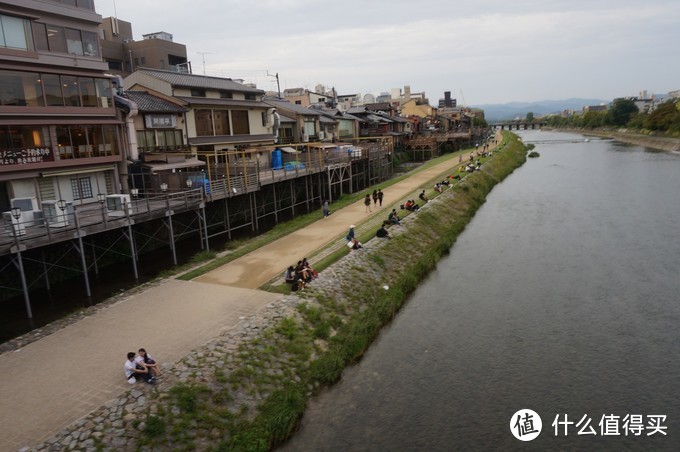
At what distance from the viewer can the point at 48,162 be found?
24.7 meters

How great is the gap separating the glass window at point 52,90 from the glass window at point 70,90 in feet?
1.02

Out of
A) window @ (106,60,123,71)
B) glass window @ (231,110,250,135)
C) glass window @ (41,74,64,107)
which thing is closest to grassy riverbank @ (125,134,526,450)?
glass window @ (41,74,64,107)

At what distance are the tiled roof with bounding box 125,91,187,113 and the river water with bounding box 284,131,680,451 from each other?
2257 centimetres

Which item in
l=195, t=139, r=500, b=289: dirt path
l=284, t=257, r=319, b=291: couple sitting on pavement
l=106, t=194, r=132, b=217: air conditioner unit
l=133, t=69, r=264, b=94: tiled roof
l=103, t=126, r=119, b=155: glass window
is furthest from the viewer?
l=133, t=69, r=264, b=94: tiled roof

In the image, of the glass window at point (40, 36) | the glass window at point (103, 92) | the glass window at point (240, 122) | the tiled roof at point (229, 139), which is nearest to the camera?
the glass window at point (40, 36)

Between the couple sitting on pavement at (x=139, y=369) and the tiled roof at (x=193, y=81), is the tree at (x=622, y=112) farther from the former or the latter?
the couple sitting on pavement at (x=139, y=369)

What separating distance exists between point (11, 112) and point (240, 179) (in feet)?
42.8

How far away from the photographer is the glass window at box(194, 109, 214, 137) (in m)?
37.7

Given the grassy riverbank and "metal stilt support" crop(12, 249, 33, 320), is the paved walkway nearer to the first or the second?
the grassy riverbank

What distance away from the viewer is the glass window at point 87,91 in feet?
86.9

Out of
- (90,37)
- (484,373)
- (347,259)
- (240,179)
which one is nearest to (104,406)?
(484,373)

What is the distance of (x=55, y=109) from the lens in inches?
974

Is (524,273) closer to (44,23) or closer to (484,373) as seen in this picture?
(484,373)
